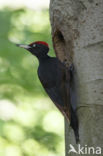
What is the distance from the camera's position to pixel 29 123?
423 cm

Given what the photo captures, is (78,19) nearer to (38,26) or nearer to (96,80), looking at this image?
(96,80)

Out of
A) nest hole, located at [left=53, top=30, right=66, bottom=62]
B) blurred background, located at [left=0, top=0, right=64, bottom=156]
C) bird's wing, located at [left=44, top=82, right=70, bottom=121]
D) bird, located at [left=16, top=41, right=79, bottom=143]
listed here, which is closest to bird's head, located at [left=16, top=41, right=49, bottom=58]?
bird, located at [left=16, top=41, right=79, bottom=143]

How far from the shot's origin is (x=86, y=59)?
291cm

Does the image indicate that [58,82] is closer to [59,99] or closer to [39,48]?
[59,99]

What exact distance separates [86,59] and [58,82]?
556 mm

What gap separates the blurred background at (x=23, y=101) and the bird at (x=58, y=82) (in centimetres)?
64

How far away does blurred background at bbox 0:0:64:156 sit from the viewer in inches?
163

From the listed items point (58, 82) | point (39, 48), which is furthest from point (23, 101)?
point (58, 82)

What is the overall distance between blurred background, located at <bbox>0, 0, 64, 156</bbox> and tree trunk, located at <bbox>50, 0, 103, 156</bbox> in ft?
3.42

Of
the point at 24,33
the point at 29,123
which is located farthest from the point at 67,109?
the point at 24,33

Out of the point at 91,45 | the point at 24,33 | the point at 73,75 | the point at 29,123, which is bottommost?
the point at 29,123

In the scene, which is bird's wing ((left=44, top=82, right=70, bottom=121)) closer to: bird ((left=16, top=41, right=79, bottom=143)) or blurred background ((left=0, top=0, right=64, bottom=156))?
bird ((left=16, top=41, right=79, bottom=143))

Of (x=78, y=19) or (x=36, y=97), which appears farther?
(x=36, y=97)

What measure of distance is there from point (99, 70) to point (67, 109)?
44 centimetres
